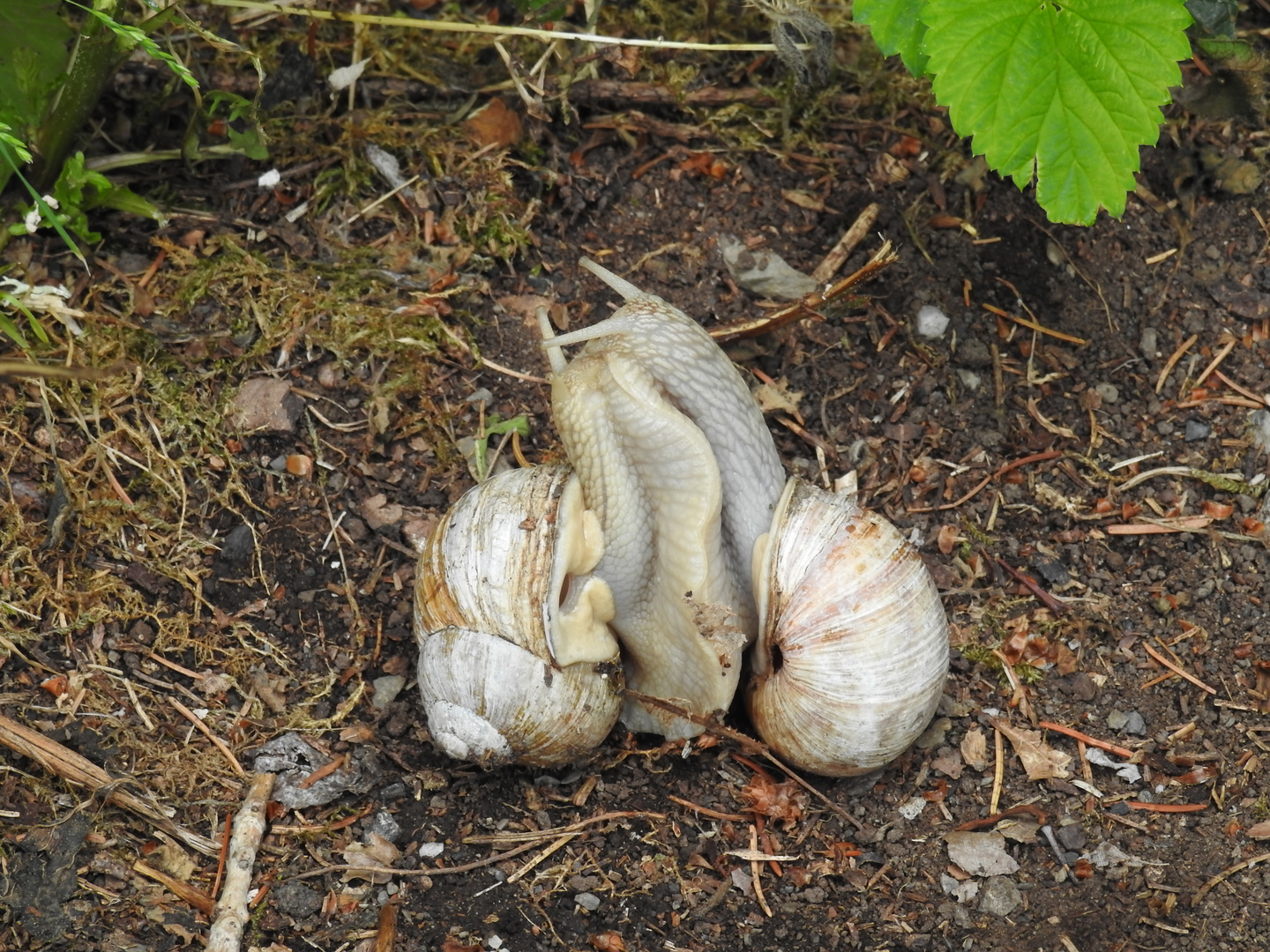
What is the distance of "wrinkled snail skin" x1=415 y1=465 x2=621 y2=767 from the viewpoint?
10.4 ft

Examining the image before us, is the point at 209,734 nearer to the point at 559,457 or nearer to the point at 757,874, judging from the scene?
the point at 559,457

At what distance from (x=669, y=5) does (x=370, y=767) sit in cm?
302

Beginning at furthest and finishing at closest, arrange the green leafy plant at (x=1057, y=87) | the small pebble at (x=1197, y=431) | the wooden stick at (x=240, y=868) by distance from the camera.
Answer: the small pebble at (x=1197, y=431) → the green leafy plant at (x=1057, y=87) → the wooden stick at (x=240, y=868)

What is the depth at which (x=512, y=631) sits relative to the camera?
3188 millimetres

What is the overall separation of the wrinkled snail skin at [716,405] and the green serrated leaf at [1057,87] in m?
0.98

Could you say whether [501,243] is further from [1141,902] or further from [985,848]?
[1141,902]

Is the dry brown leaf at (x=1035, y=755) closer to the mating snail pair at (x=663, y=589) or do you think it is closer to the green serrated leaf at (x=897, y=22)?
the mating snail pair at (x=663, y=589)

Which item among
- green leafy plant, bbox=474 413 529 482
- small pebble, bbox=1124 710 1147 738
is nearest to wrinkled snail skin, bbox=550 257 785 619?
green leafy plant, bbox=474 413 529 482

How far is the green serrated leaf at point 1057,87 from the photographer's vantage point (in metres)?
3.37

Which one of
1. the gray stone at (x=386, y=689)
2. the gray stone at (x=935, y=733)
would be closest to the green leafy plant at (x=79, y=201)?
the gray stone at (x=386, y=689)

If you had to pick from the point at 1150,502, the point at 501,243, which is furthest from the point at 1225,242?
the point at 501,243

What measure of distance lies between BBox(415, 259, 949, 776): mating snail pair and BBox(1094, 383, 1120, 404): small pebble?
1248mm

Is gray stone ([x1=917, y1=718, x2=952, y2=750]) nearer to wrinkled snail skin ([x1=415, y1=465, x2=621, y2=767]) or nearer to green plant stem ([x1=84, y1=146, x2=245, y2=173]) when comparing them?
wrinkled snail skin ([x1=415, y1=465, x2=621, y2=767])

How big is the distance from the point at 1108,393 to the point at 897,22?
1.45 metres
